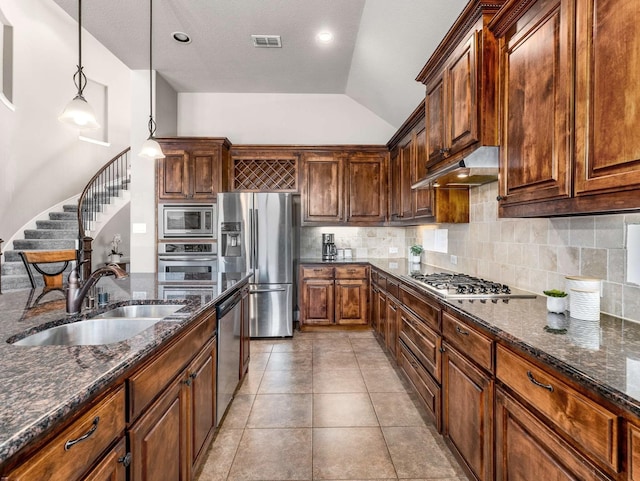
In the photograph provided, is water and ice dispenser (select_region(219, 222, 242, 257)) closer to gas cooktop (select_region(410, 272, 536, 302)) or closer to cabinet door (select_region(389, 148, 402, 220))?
cabinet door (select_region(389, 148, 402, 220))

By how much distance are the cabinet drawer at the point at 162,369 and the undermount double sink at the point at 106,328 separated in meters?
0.14

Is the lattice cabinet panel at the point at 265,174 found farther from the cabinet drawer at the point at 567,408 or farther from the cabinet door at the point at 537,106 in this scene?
the cabinet drawer at the point at 567,408

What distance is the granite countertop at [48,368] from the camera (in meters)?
0.67

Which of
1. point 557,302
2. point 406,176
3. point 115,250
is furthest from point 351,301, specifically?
point 115,250

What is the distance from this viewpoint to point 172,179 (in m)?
4.18

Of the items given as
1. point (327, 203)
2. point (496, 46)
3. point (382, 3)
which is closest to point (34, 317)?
point (496, 46)

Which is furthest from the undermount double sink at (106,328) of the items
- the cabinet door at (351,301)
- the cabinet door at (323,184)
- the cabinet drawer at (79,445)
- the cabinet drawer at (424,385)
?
the cabinet door at (323,184)

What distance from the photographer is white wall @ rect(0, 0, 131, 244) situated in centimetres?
516

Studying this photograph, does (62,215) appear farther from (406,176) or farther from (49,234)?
(406,176)

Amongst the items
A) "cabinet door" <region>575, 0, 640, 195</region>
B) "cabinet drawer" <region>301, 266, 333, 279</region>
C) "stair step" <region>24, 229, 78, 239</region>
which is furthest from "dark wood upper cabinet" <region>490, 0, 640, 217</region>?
"stair step" <region>24, 229, 78, 239</region>

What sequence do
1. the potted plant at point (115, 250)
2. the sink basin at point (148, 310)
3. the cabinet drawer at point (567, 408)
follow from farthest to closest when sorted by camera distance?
the potted plant at point (115, 250) → the sink basin at point (148, 310) → the cabinet drawer at point (567, 408)

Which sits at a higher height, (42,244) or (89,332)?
(42,244)

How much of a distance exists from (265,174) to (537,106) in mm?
3577

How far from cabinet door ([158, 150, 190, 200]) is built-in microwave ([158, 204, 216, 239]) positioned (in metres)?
0.15
